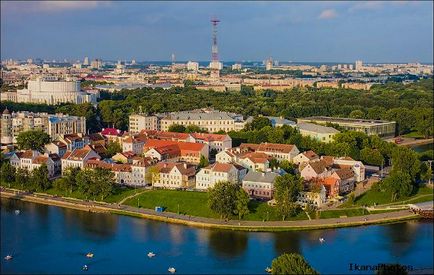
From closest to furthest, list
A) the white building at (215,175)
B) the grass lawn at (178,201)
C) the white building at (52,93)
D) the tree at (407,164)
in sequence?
1. the grass lawn at (178,201)
2. the white building at (215,175)
3. the tree at (407,164)
4. the white building at (52,93)

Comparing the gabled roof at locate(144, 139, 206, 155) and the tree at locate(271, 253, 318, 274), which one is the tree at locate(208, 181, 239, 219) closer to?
the tree at locate(271, 253, 318, 274)

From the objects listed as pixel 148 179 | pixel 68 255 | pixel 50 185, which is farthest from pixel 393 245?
pixel 50 185

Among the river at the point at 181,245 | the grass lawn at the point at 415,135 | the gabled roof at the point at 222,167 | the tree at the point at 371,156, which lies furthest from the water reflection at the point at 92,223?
the grass lawn at the point at 415,135

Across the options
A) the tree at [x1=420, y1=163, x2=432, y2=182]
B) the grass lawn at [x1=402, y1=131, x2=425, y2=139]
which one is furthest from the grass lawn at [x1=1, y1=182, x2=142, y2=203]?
the grass lawn at [x1=402, y1=131, x2=425, y2=139]

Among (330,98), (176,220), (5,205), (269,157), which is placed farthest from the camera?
(330,98)

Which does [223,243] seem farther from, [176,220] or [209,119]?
[209,119]

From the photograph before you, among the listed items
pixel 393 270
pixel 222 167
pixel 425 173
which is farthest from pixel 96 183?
pixel 393 270

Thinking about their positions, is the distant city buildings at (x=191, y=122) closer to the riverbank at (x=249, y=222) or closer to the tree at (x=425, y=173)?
the tree at (x=425, y=173)

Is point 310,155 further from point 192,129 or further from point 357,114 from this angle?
point 357,114
